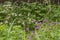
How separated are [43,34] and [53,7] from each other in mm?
2944

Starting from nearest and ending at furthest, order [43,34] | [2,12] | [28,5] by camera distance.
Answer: [43,34] → [2,12] → [28,5]

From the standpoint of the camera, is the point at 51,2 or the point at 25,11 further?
the point at 51,2

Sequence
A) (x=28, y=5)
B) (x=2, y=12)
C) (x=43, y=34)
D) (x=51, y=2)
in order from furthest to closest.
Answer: (x=51, y=2) → (x=28, y=5) → (x=2, y=12) → (x=43, y=34)

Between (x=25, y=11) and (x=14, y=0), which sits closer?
(x=25, y=11)

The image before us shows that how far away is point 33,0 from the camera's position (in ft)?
20.7

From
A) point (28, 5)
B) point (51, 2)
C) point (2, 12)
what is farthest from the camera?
point (51, 2)

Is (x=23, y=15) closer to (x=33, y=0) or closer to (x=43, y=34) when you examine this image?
(x=33, y=0)

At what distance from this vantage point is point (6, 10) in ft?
17.9

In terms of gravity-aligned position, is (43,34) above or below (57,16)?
above

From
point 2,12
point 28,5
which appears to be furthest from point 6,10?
point 28,5

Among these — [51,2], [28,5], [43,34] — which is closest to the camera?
[43,34]

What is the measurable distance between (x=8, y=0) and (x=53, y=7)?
1128 mm

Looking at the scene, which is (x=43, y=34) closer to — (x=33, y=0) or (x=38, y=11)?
(x=38, y=11)

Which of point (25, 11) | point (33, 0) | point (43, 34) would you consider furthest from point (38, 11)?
point (43, 34)
